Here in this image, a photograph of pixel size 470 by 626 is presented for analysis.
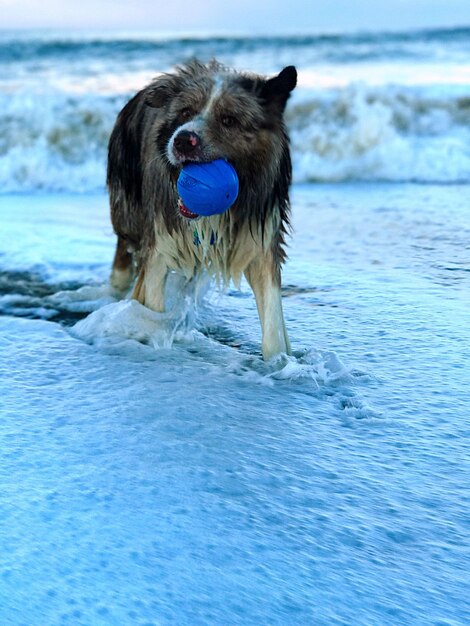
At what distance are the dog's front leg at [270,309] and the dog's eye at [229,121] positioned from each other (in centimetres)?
65

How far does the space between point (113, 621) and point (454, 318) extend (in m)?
2.89

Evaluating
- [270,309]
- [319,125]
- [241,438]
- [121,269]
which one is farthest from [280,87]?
[319,125]

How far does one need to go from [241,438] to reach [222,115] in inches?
50.6

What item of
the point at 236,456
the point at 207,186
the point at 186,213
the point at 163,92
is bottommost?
the point at 236,456

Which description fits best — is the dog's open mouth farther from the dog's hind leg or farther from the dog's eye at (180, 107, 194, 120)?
the dog's hind leg

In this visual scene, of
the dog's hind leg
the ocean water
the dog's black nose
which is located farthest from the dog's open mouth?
the dog's hind leg

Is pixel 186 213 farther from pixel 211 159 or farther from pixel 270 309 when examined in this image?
pixel 270 309

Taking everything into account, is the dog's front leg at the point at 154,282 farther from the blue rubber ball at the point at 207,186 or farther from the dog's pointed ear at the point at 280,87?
the dog's pointed ear at the point at 280,87

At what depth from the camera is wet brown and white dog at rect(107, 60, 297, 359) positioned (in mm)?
3523

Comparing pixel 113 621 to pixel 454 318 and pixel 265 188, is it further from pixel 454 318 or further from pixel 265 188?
pixel 454 318

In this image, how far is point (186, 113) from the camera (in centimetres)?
359

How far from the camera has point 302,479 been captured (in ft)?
8.82

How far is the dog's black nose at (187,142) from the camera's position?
336cm

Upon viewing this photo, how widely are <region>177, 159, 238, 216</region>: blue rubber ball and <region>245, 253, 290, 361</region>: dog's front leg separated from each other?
1.73ft
